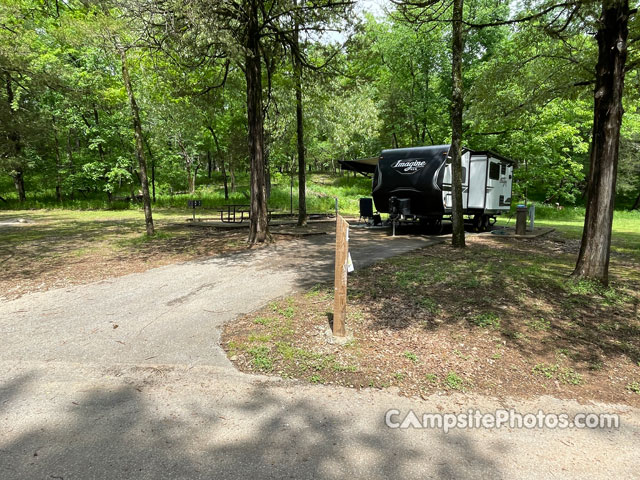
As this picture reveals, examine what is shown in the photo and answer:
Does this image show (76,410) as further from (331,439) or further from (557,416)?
(557,416)

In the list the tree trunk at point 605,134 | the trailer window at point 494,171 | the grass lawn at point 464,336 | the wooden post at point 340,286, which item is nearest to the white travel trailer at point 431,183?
the trailer window at point 494,171

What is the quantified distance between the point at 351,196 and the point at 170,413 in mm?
28956

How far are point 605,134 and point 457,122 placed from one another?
146 inches

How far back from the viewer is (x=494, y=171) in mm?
13133

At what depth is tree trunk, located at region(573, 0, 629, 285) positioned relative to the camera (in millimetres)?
5199

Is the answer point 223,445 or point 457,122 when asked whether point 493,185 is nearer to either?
point 457,122

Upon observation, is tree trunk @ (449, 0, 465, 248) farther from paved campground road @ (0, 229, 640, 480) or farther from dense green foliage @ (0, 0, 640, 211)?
paved campground road @ (0, 229, 640, 480)

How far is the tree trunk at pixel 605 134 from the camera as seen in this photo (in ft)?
17.1

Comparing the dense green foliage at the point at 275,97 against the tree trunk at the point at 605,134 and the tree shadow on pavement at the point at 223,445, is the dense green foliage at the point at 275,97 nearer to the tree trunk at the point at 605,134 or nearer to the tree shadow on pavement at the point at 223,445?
the tree trunk at the point at 605,134

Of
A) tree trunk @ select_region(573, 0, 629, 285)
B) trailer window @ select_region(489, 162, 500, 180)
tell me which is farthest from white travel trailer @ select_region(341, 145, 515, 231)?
tree trunk @ select_region(573, 0, 629, 285)

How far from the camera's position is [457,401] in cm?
291

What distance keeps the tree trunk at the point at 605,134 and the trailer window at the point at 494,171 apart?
24.8 ft

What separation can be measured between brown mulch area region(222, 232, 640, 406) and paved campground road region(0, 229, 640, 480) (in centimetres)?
25

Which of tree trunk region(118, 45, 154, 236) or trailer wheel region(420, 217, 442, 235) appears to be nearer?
tree trunk region(118, 45, 154, 236)
